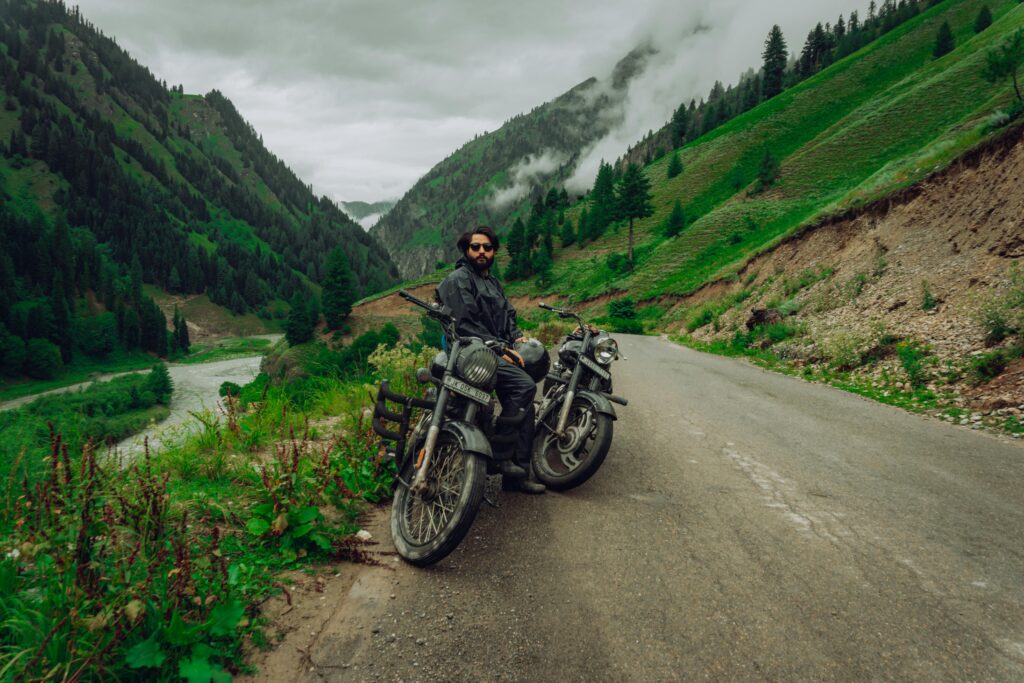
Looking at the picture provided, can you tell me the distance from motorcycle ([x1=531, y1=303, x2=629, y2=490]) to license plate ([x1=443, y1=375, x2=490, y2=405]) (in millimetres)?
1367

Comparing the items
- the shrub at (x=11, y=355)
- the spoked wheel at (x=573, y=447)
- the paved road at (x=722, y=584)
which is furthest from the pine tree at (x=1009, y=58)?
the shrub at (x=11, y=355)

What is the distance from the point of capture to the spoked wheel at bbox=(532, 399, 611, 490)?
4309 mm

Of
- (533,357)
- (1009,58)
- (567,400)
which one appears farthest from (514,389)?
(1009,58)

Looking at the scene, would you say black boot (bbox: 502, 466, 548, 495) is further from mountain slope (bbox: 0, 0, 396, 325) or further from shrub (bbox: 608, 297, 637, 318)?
mountain slope (bbox: 0, 0, 396, 325)

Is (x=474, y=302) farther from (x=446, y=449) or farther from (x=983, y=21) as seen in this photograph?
(x=983, y=21)

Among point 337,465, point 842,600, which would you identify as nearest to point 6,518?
point 337,465

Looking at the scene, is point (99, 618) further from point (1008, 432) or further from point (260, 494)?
point (1008, 432)

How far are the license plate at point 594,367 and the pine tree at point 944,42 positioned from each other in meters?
103

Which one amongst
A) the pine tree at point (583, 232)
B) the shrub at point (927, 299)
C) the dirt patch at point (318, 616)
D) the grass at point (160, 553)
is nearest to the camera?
the grass at point (160, 553)

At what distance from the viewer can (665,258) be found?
5056 cm

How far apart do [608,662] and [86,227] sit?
197 m

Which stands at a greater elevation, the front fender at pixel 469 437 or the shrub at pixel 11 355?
the front fender at pixel 469 437

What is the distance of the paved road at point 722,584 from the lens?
232 cm

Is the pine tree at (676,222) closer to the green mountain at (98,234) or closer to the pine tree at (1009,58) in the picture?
the pine tree at (1009,58)
